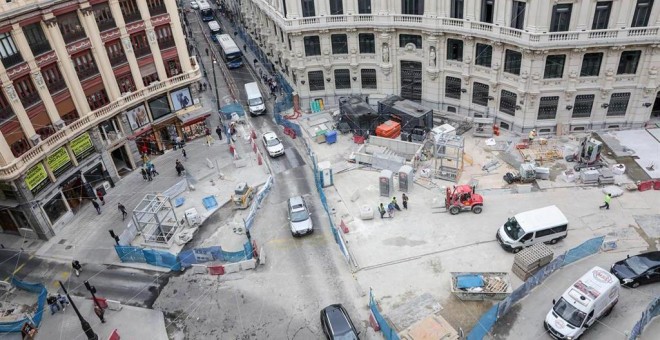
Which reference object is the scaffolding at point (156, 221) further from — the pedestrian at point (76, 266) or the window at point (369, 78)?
the window at point (369, 78)

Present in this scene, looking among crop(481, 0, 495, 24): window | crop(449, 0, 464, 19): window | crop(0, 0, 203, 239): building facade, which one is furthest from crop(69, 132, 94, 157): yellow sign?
crop(481, 0, 495, 24): window

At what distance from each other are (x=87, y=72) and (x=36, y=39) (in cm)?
533

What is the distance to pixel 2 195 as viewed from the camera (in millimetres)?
43344

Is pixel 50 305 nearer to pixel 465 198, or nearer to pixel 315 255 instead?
pixel 315 255

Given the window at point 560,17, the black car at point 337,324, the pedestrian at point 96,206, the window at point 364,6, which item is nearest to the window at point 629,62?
the window at point 560,17

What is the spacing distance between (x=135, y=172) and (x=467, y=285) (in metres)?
37.4

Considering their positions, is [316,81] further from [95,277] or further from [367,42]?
[95,277]

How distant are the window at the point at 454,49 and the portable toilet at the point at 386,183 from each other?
55.6 ft

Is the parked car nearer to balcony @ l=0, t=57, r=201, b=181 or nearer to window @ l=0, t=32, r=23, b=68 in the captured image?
balcony @ l=0, t=57, r=201, b=181

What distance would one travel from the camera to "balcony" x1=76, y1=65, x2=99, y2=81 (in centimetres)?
4662

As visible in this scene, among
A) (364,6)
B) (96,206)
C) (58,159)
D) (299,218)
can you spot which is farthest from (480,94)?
(58,159)

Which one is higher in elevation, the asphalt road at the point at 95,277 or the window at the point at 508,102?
the window at the point at 508,102

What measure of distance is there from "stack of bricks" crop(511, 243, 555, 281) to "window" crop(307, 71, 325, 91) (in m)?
33.9

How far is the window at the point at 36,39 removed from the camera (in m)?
42.2
